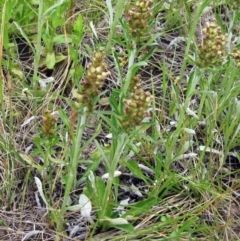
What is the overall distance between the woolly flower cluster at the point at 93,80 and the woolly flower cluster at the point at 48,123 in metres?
0.22

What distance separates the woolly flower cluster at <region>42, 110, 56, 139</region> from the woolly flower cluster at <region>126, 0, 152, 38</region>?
0.37 meters

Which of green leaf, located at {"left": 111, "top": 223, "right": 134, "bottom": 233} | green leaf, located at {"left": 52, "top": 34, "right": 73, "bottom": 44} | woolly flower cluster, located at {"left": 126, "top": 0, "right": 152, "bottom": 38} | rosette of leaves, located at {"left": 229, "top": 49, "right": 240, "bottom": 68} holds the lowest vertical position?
green leaf, located at {"left": 111, "top": 223, "right": 134, "bottom": 233}

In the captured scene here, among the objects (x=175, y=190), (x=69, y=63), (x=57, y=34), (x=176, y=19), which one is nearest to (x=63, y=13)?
(x=57, y=34)

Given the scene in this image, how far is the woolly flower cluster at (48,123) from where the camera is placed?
1.68m

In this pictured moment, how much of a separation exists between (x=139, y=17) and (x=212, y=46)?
24 centimetres

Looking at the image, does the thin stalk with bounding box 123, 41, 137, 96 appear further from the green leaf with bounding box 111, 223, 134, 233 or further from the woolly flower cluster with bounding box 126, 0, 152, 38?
the green leaf with bounding box 111, 223, 134, 233

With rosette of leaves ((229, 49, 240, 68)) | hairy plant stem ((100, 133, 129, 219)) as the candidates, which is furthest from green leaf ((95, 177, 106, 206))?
rosette of leaves ((229, 49, 240, 68))

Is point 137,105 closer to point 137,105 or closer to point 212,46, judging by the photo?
point 137,105

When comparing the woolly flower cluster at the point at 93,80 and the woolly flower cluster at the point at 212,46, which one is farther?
the woolly flower cluster at the point at 212,46

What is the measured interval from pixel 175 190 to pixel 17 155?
1.88 feet

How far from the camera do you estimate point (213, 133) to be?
6.57ft

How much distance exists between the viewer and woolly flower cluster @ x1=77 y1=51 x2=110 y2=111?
1.43 meters

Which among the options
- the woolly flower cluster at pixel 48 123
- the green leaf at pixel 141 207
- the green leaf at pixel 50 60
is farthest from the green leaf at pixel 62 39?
the green leaf at pixel 141 207

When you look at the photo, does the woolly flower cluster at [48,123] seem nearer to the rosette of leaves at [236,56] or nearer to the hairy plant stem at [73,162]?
the hairy plant stem at [73,162]
